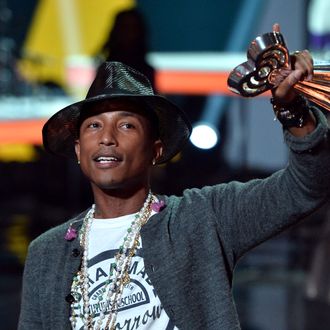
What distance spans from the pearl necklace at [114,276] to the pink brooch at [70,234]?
0.04 meters

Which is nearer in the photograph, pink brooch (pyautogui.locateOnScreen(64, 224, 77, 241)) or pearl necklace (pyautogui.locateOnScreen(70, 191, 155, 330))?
pearl necklace (pyautogui.locateOnScreen(70, 191, 155, 330))

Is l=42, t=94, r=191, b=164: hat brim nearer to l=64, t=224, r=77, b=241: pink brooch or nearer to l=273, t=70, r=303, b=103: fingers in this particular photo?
l=64, t=224, r=77, b=241: pink brooch

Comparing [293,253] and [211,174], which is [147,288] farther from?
[211,174]

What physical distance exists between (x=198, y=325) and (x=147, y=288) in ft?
0.53

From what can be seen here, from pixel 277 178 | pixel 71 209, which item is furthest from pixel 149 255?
pixel 71 209

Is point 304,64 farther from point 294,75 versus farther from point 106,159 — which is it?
point 106,159

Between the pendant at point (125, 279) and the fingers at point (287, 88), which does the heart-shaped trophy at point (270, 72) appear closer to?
the fingers at point (287, 88)

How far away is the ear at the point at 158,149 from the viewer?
274 cm

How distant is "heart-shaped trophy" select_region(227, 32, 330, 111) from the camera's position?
7.04 ft

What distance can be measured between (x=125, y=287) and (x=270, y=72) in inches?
27.7

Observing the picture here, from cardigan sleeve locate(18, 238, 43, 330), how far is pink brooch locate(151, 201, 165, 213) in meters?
0.33

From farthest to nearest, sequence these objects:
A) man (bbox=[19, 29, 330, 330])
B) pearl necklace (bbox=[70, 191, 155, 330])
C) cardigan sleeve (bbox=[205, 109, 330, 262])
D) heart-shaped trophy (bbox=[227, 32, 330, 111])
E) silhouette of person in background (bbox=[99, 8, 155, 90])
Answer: silhouette of person in background (bbox=[99, 8, 155, 90]) < pearl necklace (bbox=[70, 191, 155, 330]) < man (bbox=[19, 29, 330, 330]) < cardigan sleeve (bbox=[205, 109, 330, 262]) < heart-shaped trophy (bbox=[227, 32, 330, 111])

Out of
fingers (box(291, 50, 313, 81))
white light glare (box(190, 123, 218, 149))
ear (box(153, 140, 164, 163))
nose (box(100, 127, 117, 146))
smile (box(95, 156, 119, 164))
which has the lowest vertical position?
fingers (box(291, 50, 313, 81))

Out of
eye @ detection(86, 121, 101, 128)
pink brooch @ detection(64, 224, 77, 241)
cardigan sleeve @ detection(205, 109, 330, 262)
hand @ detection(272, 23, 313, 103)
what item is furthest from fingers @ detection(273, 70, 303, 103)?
pink brooch @ detection(64, 224, 77, 241)
